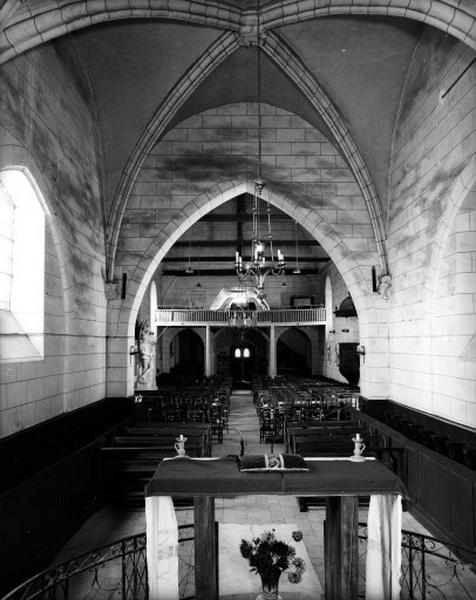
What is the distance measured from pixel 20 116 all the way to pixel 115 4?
2.11 metres

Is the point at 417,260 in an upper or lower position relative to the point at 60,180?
lower

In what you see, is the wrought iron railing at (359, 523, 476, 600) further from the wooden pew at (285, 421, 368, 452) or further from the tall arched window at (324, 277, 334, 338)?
the tall arched window at (324, 277, 334, 338)

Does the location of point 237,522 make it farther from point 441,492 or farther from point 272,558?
point 272,558

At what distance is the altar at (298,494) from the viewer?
13.7 feet

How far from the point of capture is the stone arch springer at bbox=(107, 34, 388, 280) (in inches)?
392

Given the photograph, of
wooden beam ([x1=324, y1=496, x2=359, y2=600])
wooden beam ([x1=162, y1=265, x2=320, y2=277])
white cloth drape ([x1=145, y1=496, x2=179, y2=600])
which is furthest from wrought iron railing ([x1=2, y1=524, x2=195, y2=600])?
wooden beam ([x1=162, y1=265, x2=320, y2=277])

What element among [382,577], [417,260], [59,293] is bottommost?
[382,577]

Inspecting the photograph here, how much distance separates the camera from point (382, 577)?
14.3ft

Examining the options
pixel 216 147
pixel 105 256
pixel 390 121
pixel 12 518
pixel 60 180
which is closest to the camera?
pixel 12 518

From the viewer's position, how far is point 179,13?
7590 mm

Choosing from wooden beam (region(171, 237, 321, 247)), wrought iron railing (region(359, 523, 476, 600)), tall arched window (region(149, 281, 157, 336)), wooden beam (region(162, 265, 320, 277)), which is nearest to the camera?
wrought iron railing (region(359, 523, 476, 600))

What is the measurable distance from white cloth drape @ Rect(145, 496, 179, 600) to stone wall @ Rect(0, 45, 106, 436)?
335cm

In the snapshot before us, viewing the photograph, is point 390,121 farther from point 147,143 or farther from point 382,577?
point 382,577

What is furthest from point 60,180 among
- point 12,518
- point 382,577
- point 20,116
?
point 382,577
